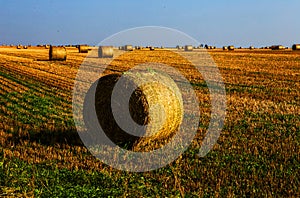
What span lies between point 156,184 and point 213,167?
1.24m

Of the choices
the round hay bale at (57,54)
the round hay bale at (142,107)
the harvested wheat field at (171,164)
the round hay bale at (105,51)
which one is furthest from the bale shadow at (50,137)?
the round hay bale at (105,51)

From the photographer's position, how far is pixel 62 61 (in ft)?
106

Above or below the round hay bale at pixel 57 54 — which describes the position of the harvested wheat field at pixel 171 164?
below

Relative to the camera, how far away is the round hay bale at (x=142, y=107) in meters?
8.17

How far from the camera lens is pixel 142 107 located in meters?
8.16

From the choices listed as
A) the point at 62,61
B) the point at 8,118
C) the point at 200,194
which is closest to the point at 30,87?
the point at 8,118

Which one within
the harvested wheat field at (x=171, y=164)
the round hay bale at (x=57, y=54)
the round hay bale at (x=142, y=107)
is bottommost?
the harvested wheat field at (x=171, y=164)

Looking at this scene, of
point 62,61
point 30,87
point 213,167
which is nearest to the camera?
point 213,167

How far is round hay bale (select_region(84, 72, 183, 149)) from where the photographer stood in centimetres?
817

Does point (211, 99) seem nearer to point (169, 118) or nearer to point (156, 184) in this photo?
point (169, 118)

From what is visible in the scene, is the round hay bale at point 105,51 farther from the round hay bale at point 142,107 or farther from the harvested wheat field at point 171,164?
the round hay bale at point 142,107

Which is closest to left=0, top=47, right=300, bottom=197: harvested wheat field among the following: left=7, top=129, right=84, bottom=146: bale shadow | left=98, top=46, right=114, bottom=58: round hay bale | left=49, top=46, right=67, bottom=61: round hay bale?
left=7, top=129, right=84, bottom=146: bale shadow

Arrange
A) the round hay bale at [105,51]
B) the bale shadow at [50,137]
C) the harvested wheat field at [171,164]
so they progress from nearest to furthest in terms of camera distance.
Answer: the harvested wheat field at [171,164] → the bale shadow at [50,137] → the round hay bale at [105,51]

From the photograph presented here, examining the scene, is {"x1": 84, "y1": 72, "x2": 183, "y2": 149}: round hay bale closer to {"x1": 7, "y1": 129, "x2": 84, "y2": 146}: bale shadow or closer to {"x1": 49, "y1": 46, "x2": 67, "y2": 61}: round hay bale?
{"x1": 7, "y1": 129, "x2": 84, "y2": 146}: bale shadow
